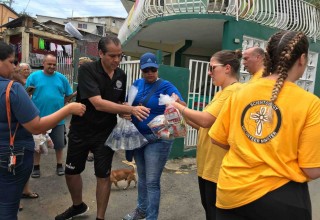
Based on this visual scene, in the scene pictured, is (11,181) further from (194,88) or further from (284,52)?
(194,88)

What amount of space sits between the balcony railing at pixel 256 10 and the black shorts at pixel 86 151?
4411 millimetres

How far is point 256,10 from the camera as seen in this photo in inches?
269

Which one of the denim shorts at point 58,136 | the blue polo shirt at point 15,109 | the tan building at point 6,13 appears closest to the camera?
the blue polo shirt at point 15,109

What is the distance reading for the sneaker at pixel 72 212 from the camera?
3.41 metres

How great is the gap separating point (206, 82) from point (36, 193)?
368 cm

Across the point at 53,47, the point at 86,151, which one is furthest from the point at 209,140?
the point at 53,47

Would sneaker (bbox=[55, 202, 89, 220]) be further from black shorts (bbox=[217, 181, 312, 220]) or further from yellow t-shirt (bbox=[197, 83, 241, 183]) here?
black shorts (bbox=[217, 181, 312, 220])

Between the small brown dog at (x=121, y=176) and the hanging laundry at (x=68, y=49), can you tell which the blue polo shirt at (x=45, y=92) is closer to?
the small brown dog at (x=121, y=176)

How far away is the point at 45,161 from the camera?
5.56 meters

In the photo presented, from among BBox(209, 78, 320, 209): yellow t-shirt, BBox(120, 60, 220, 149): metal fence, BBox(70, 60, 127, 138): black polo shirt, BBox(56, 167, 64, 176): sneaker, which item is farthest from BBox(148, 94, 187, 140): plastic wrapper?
BBox(120, 60, 220, 149): metal fence

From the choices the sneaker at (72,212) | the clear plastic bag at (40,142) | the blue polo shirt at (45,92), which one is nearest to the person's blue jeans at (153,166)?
the sneaker at (72,212)

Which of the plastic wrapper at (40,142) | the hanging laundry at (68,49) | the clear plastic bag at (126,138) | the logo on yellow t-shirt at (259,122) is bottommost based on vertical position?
the plastic wrapper at (40,142)

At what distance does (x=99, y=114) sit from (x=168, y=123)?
830mm

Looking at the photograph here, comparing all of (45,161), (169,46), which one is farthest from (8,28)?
(45,161)
